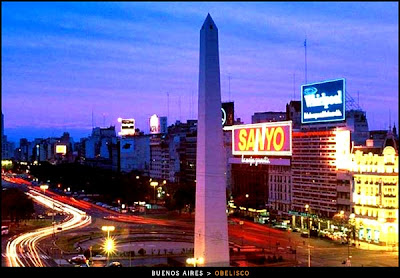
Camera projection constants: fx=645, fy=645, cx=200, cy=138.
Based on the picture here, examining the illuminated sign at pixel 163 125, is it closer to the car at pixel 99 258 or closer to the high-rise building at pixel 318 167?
the high-rise building at pixel 318 167

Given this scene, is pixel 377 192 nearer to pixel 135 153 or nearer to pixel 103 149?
pixel 135 153

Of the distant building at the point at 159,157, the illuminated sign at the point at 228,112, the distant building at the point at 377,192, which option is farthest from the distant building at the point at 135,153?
the distant building at the point at 377,192

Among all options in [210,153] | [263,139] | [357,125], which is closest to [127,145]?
[263,139]

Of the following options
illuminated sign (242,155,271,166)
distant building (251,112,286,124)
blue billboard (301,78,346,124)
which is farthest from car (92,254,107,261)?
distant building (251,112,286,124)
